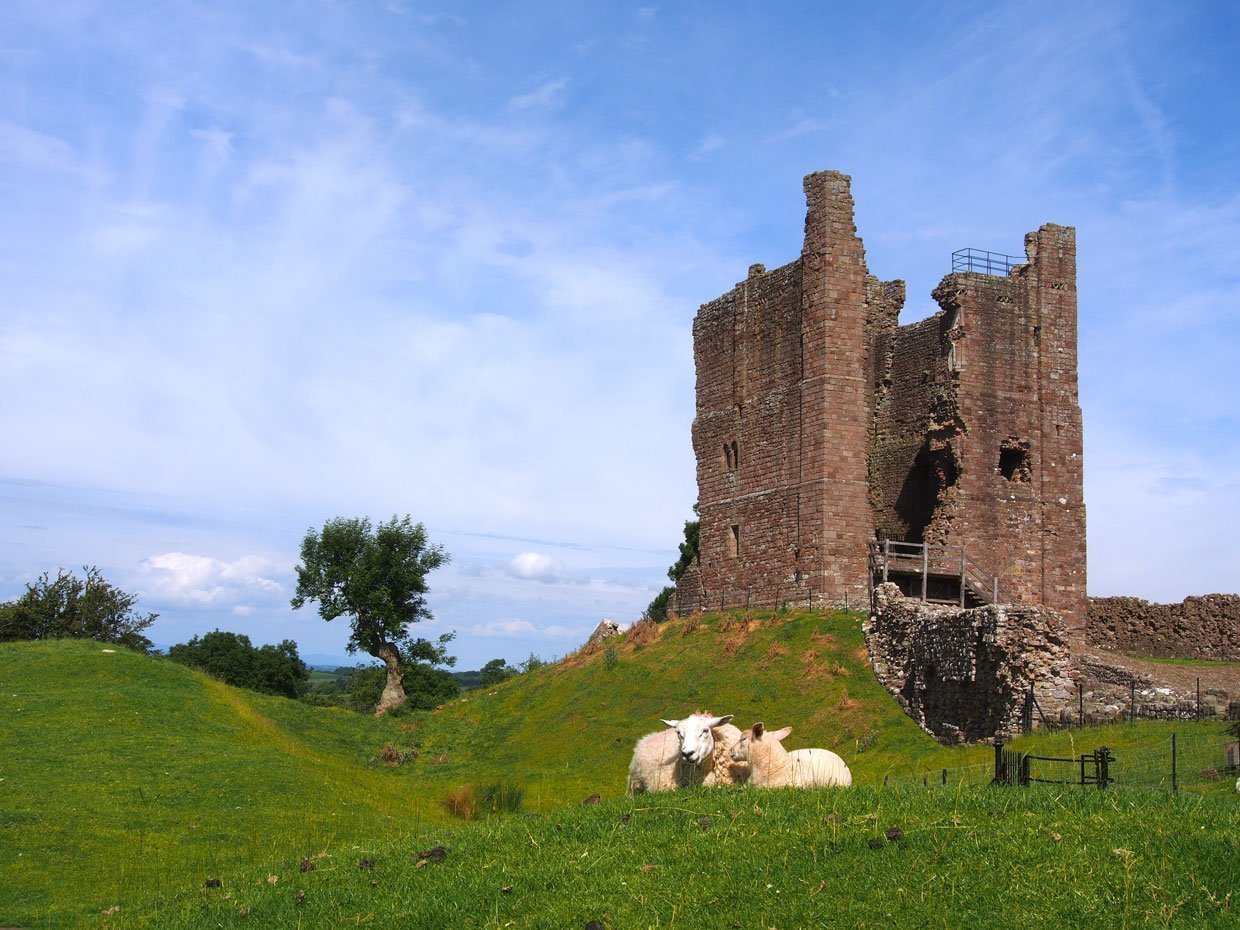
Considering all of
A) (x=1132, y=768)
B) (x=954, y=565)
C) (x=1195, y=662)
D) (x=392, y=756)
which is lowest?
(x=392, y=756)

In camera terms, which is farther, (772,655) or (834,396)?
(834,396)

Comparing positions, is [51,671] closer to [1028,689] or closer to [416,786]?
[416,786]

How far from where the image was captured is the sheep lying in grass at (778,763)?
14.9m

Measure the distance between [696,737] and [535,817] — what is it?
91.0 inches

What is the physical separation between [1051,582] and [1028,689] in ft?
48.9

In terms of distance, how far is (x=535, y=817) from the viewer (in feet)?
43.1

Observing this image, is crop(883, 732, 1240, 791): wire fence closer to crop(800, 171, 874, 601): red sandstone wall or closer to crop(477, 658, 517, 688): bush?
crop(800, 171, 874, 601): red sandstone wall

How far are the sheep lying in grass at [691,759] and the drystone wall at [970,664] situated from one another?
41.3 ft

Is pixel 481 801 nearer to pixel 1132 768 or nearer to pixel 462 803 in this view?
pixel 462 803

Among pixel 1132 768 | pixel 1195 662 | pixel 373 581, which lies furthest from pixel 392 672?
pixel 1132 768

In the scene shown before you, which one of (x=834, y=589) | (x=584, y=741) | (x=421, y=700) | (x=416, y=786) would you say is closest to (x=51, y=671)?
(x=416, y=786)

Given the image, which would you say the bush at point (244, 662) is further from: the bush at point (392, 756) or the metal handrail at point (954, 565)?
the metal handrail at point (954, 565)

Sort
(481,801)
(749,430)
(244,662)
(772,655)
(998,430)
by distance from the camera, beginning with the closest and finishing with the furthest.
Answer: (481,801)
(772,655)
(998,430)
(749,430)
(244,662)

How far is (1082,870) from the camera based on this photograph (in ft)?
30.5
